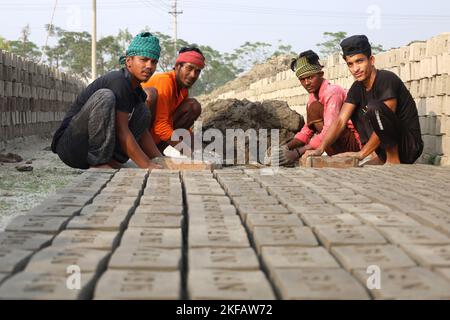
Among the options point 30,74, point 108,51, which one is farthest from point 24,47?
point 30,74

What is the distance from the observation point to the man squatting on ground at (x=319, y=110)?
215 inches

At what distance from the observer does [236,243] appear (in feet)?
6.23

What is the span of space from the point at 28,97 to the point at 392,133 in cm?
645

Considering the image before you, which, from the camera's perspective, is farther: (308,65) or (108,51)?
(108,51)

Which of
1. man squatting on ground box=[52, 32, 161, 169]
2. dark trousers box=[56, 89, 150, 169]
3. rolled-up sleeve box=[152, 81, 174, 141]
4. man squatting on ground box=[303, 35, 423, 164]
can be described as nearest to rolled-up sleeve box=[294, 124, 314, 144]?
man squatting on ground box=[303, 35, 423, 164]

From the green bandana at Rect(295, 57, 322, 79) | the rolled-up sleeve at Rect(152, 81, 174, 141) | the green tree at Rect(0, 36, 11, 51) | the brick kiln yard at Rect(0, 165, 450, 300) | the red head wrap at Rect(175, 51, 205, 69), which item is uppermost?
the green tree at Rect(0, 36, 11, 51)

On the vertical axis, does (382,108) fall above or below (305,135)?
above

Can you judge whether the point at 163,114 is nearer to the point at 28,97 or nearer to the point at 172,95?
the point at 172,95

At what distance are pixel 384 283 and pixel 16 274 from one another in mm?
934

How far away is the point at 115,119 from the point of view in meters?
4.36

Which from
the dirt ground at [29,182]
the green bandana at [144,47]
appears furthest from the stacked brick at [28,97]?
the green bandana at [144,47]

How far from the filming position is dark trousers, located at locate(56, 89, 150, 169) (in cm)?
428

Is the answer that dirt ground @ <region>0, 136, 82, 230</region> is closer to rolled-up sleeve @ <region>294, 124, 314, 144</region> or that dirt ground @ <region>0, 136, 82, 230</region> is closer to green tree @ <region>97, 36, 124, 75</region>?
rolled-up sleeve @ <region>294, 124, 314, 144</region>

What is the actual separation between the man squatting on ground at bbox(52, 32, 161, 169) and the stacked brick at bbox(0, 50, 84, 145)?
3.41 meters
